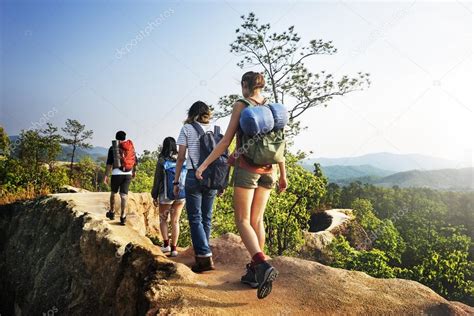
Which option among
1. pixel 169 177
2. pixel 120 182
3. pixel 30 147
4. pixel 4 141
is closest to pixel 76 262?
pixel 120 182

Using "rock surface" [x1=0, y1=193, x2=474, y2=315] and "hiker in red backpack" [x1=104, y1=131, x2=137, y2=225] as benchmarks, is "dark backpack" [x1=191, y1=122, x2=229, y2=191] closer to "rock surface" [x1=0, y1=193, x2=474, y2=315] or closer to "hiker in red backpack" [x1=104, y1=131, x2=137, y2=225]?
"rock surface" [x1=0, y1=193, x2=474, y2=315]

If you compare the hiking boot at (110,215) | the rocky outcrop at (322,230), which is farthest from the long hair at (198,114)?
the rocky outcrop at (322,230)

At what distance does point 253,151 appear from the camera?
3969 mm

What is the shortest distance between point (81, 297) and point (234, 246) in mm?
2729

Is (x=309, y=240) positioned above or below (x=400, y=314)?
below

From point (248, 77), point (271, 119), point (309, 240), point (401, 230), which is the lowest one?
point (309, 240)

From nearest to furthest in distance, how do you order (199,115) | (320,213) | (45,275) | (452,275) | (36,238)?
1. (199,115)
2. (45,275)
3. (36,238)
4. (452,275)
5. (320,213)

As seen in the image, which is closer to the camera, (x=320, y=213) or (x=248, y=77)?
(x=248, y=77)

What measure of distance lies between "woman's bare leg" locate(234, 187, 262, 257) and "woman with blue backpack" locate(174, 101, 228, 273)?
0.93 meters

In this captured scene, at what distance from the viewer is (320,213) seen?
1013 inches

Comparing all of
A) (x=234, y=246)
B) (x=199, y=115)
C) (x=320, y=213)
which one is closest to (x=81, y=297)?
(x=234, y=246)

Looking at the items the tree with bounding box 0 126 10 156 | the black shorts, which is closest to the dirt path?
the black shorts

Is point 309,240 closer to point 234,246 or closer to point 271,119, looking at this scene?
point 234,246

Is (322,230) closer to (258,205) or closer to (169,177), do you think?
(169,177)
